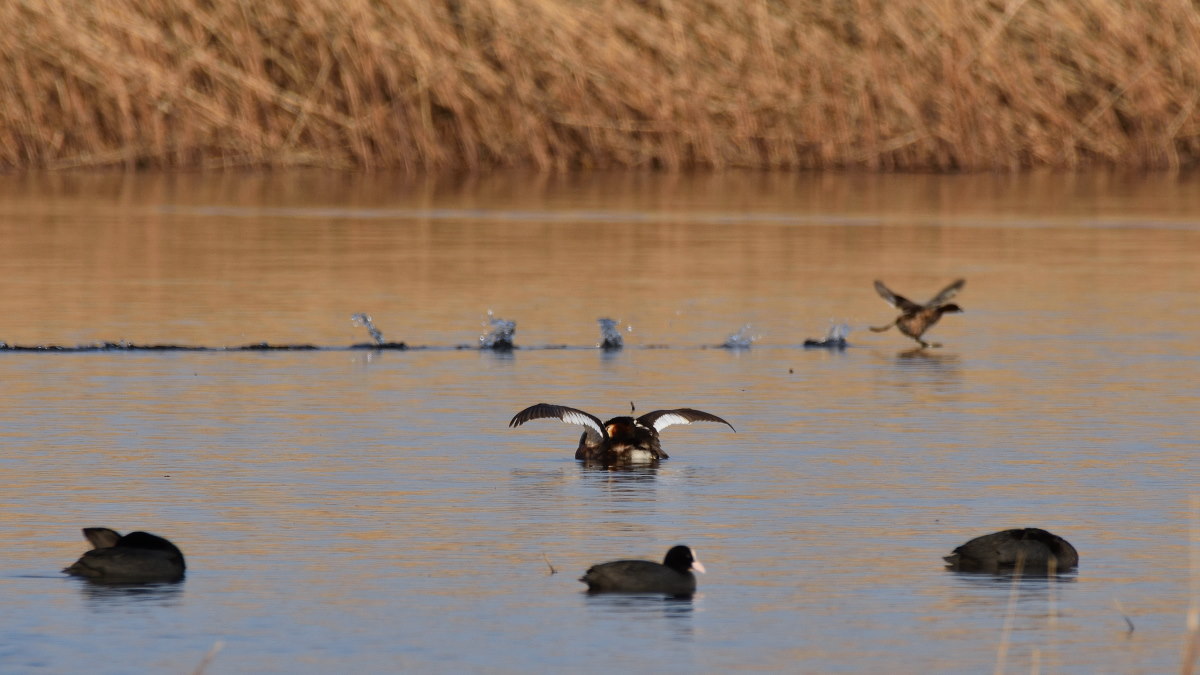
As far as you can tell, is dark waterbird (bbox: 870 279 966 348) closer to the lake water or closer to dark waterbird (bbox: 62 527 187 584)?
the lake water

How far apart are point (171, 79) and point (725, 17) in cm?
671

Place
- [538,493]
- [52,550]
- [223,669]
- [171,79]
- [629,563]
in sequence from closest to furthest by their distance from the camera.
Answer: [223,669] → [629,563] → [52,550] → [538,493] → [171,79]

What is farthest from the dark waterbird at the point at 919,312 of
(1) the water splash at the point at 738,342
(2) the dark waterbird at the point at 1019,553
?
(2) the dark waterbird at the point at 1019,553

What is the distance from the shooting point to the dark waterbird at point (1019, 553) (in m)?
7.94

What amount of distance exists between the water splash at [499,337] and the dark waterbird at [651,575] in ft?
22.6

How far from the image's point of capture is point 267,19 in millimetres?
31125

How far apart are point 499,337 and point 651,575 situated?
708cm

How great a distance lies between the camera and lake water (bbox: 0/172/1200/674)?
23.8ft

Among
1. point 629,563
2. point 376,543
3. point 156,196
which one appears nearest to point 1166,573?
point 629,563

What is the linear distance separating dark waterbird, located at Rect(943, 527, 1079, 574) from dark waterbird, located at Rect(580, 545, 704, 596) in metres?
0.92

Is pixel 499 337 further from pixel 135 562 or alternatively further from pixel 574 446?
pixel 135 562

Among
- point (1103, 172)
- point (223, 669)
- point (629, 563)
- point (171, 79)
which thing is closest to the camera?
point (223, 669)

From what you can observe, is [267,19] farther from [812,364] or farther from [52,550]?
[52,550]

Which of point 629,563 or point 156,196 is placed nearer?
point 629,563
